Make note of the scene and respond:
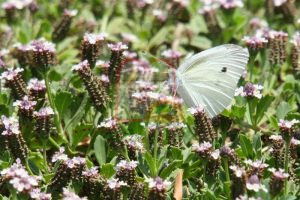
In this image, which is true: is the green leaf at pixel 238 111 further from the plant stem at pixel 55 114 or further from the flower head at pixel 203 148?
the plant stem at pixel 55 114

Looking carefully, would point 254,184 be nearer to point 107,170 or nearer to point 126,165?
point 126,165

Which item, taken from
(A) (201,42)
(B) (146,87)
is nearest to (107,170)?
(B) (146,87)

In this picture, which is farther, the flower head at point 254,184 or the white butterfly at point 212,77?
the white butterfly at point 212,77

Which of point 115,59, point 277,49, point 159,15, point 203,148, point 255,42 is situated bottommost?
point 203,148

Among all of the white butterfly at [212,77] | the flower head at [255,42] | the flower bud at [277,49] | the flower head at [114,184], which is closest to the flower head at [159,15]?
the flower bud at [277,49]

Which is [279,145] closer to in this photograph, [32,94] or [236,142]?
[236,142]

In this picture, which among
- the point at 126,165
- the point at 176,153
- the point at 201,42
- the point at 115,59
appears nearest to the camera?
the point at 126,165

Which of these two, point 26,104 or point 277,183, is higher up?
point 26,104
